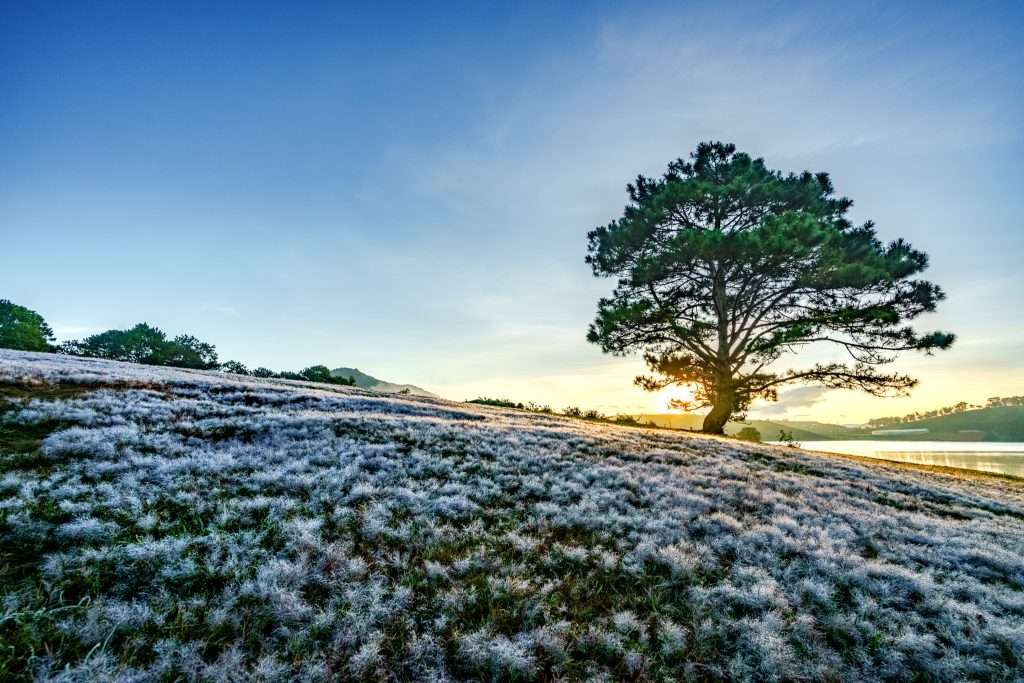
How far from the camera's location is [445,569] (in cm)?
600

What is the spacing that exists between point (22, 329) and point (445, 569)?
8394 centimetres

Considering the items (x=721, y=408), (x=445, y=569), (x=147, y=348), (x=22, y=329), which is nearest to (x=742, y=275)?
(x=721, y=408)

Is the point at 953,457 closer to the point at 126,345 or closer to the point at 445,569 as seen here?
the point at 445,569

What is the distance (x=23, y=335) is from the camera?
56438 millimetres

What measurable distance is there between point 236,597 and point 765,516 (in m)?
10.3

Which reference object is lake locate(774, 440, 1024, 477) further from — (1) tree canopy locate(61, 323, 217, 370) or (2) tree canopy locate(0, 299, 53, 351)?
(2) tree canopy locate(0, 299, 53, 351)

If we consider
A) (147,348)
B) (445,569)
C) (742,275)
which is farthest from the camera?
(147,348)

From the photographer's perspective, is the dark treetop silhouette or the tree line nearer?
the dark treetop silhouette

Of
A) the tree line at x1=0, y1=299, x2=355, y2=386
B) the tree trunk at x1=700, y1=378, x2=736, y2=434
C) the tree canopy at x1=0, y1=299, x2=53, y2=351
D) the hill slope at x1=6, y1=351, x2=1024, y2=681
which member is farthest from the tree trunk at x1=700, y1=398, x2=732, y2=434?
the tree canopy at x1=0, y1=299, x2=53, y2=351

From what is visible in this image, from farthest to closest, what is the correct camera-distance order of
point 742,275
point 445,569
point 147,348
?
point 147,348 → point 742,275 → point 445,569

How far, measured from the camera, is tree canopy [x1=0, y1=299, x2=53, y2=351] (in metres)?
55.0

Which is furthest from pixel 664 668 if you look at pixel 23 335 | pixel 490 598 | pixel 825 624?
pixel 23 335

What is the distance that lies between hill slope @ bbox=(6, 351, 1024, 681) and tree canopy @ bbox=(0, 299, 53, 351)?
66.9 m

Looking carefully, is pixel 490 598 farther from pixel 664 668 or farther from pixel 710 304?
pixel 710 304
